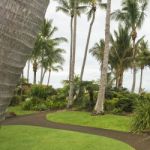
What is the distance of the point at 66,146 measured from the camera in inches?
529

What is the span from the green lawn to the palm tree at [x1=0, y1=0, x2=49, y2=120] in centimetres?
1643

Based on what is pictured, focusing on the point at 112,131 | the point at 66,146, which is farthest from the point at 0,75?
the point at 112,131

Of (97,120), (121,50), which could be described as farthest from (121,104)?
(121,50)

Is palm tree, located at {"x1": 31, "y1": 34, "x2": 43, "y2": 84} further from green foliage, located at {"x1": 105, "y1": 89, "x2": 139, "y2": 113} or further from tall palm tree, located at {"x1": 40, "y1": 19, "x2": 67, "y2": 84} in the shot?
green foliage, located at {"x1": 105, "y1": 89, "x2": 139, "y2": 113}

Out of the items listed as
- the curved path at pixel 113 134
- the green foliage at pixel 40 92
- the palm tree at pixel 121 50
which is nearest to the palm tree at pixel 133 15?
the palm tree at pixel 121 50

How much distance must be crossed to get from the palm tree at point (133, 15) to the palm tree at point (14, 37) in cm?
3589

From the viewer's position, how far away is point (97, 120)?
21.4 m

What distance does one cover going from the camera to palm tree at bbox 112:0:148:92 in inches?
1490

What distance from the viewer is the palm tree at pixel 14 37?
1.79 m

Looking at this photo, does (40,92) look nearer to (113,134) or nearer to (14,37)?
(113,134)

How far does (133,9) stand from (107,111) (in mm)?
15670

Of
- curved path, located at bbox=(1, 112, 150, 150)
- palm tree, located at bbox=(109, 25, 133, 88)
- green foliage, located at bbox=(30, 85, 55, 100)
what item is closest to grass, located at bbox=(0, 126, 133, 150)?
curved path, located at bbox=(1, 112, 150, 150)

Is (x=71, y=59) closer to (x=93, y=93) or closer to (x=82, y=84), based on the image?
(x=82, y=84)

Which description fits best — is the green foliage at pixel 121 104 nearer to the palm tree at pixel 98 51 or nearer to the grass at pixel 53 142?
the grass at pixel 53 142
